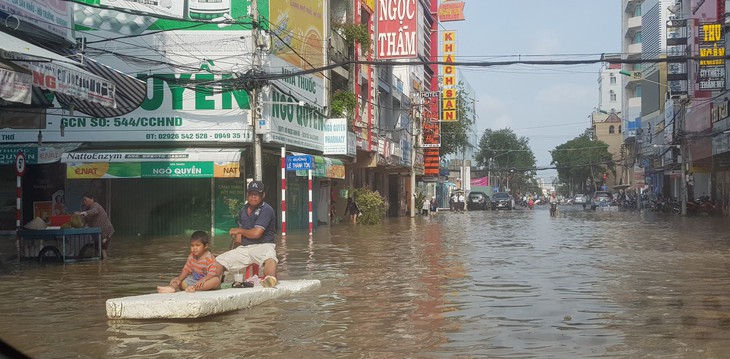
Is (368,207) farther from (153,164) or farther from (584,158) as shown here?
(584,158)

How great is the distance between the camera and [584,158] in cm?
11744

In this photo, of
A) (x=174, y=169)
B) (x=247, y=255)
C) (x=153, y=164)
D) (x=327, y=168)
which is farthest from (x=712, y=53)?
(x=247, y=255)

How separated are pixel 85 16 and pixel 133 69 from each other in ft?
7.49

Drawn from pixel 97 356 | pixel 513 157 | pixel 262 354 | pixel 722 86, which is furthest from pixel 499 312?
pixel 513 157

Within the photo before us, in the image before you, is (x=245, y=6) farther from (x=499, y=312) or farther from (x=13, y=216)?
(x=499, y=312)

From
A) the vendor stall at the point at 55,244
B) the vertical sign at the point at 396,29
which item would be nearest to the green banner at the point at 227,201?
the vendor stall at the point at 55,244

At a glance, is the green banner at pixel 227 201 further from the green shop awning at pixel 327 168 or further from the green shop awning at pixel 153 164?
the green shop awning at pixel 327 168

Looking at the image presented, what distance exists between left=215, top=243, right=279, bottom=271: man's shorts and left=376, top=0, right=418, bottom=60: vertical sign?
97.7 ft

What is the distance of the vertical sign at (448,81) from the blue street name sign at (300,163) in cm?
2806

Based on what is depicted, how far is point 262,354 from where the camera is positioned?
23.0 ft

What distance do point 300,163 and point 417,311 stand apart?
17.7 metres

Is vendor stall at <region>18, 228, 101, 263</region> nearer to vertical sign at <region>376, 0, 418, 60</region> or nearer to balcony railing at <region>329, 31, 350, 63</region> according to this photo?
balcony railing at <region>329, 31, 350, 63</region>

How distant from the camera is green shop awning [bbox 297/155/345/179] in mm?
30647

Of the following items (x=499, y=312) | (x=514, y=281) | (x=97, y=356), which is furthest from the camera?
(x=514, y=281)
